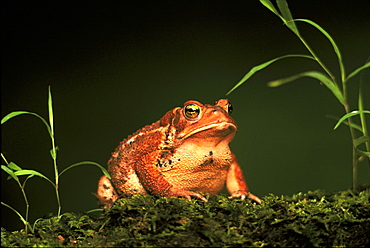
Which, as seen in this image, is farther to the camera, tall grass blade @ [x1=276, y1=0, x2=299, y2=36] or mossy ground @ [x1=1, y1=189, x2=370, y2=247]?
tall grass blade @ [x1=276, y1=0, x2=299, y2=36]

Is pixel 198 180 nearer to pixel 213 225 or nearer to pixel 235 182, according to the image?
pixel 235 182

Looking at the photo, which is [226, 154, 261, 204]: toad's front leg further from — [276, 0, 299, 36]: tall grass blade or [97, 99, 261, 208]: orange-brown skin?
[276, 0, 299, 36]: tall grass blade

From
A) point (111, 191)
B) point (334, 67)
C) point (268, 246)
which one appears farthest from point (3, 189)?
point (334, 67)

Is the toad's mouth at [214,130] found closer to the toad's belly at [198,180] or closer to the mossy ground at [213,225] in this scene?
the toad's belly at [198,180]

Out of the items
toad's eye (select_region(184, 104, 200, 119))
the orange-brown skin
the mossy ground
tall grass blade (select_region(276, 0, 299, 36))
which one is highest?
tall grass blade (select_region(276, 0, 299, 36))

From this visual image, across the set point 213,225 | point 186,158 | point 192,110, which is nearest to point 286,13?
point 192,110

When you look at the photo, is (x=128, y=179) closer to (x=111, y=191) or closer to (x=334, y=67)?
(x=111, y=191)

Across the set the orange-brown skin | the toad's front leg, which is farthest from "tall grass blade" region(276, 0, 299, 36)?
the toad's front leg
